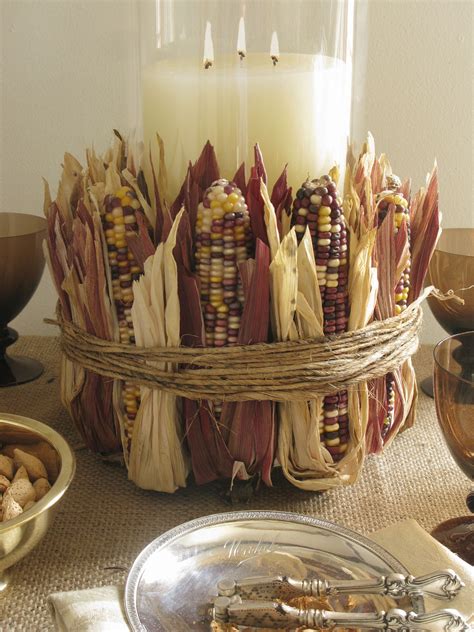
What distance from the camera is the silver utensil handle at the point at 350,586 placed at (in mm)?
444

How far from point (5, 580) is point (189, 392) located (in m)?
0.15

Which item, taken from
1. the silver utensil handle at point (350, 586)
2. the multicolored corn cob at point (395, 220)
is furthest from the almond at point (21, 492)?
the multicolored corn cob at point (395, 220)

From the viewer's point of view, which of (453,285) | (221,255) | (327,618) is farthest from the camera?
(453,285)

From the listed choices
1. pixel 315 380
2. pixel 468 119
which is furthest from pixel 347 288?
pixel 468 119

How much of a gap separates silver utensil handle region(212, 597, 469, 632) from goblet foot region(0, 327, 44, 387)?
1.27ft

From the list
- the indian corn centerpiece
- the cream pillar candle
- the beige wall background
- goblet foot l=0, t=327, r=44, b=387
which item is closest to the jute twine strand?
the indian corn centerpiece

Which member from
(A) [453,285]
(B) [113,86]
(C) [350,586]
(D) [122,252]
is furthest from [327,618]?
(B) [113,86]

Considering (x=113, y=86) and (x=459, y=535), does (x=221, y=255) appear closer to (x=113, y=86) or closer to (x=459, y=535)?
(x=459, y=535)

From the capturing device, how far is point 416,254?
1.98ft

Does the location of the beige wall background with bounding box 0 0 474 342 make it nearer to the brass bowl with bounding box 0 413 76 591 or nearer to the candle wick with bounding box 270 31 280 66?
the candle wick with bounding box 270 31 280 66

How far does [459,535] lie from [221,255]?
0.23 metres

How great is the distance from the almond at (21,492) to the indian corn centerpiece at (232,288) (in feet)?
0.26

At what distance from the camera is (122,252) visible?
1.82 ft

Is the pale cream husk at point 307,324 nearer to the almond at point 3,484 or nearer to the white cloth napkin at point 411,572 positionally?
the white cloth napkin at point 411,572
